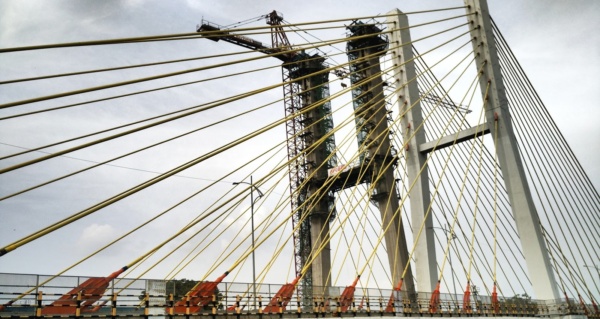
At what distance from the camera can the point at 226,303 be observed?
76.6ft

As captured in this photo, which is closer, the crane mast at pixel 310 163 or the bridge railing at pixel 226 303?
the bridge railing at pixel 226 303

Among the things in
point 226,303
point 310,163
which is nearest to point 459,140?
point 226,303

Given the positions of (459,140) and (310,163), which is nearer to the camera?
(459,140)

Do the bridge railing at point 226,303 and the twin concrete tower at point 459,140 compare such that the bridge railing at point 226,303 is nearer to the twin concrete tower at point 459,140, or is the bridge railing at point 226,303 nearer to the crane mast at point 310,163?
the twin concrete tower at point 459,140

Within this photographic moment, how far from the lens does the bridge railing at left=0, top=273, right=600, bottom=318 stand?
1850 cm

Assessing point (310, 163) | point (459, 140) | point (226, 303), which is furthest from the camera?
point (310, 163)

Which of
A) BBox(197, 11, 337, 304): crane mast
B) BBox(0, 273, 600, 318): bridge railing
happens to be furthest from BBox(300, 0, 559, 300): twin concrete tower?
BBox(197, 11, 337, 304): crane mast

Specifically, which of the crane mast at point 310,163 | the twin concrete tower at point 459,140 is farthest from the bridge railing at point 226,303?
the crane mast at point 310,163

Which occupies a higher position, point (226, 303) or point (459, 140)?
point (459, 140)

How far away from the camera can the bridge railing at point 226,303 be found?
60.7 ft

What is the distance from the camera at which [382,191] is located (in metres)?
54.6

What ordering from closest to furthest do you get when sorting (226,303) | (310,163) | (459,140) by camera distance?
1. (226,303)
2. (459,140)
3. (310,163)

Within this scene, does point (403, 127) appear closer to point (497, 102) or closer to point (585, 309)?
point (497, 102)

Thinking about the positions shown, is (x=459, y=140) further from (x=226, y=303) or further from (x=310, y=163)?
(x=310, y=163)
